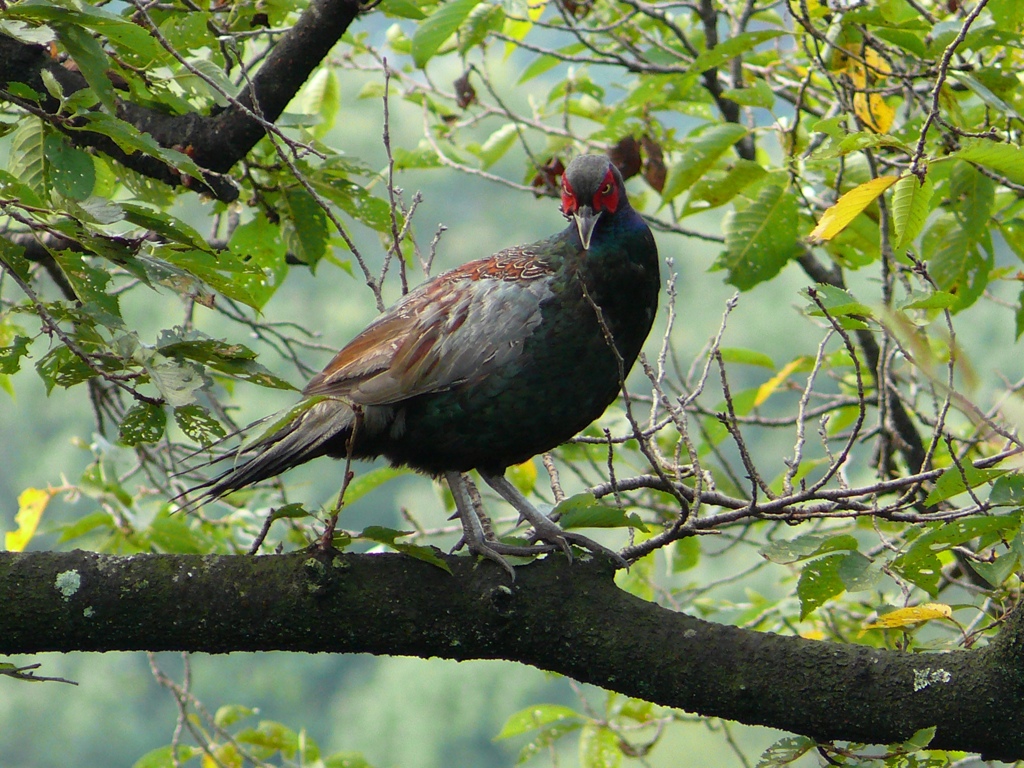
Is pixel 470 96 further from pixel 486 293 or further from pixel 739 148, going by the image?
pixel 486 293

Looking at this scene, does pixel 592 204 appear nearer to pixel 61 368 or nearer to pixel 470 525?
pixel 470 525

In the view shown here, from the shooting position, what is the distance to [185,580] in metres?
2.02

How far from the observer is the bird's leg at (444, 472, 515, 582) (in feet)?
7.57

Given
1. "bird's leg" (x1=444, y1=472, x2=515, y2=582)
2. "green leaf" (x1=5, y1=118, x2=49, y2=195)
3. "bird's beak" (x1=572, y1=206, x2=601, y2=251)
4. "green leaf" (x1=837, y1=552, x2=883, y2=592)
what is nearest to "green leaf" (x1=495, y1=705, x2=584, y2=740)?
"bird's leg" (x1=444, y1=472, x2=515, y2=582)

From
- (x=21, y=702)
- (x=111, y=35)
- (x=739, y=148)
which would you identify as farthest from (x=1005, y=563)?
(x=21, y=702)

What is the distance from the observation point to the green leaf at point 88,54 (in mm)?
1824

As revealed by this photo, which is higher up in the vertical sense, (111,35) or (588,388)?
(111,35)

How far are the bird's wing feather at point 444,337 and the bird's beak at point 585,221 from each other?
0.13 m

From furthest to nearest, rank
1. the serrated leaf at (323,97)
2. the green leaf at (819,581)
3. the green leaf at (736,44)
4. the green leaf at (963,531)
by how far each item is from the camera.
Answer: the serrated leaf at (323,97), the green leaf at (736,44), the green leaf at (819,581), the green leaf at (963,531)

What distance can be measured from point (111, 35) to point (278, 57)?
987 mm

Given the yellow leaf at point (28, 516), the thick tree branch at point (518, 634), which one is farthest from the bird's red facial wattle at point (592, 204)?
the yellow leaf at point (28, 516)

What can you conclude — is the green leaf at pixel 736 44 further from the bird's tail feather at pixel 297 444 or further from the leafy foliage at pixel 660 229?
the bird's tail feather at pixel 297 444

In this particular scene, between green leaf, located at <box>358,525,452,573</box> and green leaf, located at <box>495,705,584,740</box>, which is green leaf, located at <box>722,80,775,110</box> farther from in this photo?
green leaf, located at <box>495,705,584,740</box>

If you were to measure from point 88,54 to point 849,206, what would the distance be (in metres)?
1.37
